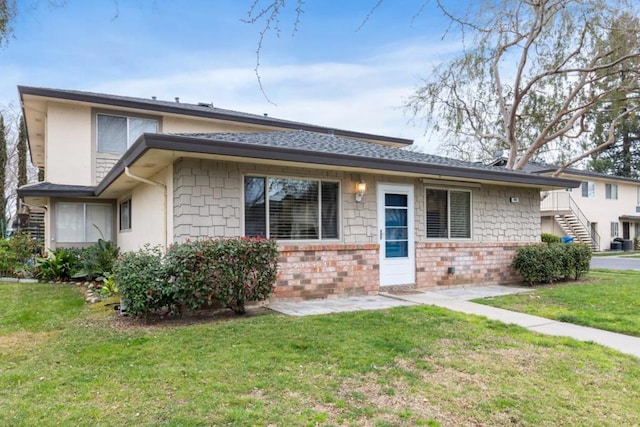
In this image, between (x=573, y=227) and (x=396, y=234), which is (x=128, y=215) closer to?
(x=396, y=234)

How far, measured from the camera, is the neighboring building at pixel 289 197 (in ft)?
22.9

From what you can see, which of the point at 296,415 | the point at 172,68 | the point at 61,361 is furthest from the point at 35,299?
the point at 296,415

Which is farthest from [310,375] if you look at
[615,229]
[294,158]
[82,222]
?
[615,229]

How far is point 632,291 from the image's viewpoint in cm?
866

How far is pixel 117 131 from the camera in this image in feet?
41.3

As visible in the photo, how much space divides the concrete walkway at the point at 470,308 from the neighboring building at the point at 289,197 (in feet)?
1.58

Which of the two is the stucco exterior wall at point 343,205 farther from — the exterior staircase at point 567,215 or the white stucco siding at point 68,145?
the exterior staircase at point 567,215

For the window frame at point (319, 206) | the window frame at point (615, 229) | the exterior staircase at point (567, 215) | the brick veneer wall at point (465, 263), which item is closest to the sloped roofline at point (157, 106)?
the window frame at point (319, 206)

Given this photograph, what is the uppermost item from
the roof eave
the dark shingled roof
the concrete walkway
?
the dark shingled roof

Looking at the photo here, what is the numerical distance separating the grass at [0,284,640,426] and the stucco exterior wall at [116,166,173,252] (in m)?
2.33

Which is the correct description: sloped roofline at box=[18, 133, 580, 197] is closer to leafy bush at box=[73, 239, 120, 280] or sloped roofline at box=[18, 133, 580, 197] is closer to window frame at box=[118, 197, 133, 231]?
window frame at box=[118, 197, 133, 231]

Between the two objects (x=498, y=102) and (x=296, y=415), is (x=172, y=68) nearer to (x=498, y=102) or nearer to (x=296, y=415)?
(x=296, y=415)

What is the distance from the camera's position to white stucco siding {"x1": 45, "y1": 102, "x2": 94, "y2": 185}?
39.0ft

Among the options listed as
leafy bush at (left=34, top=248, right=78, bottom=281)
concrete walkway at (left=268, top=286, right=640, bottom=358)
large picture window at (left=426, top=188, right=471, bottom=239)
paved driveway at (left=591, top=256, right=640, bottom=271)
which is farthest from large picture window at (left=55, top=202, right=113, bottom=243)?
paved driveway at (left=591, top=256, right=640, bottom=271)
